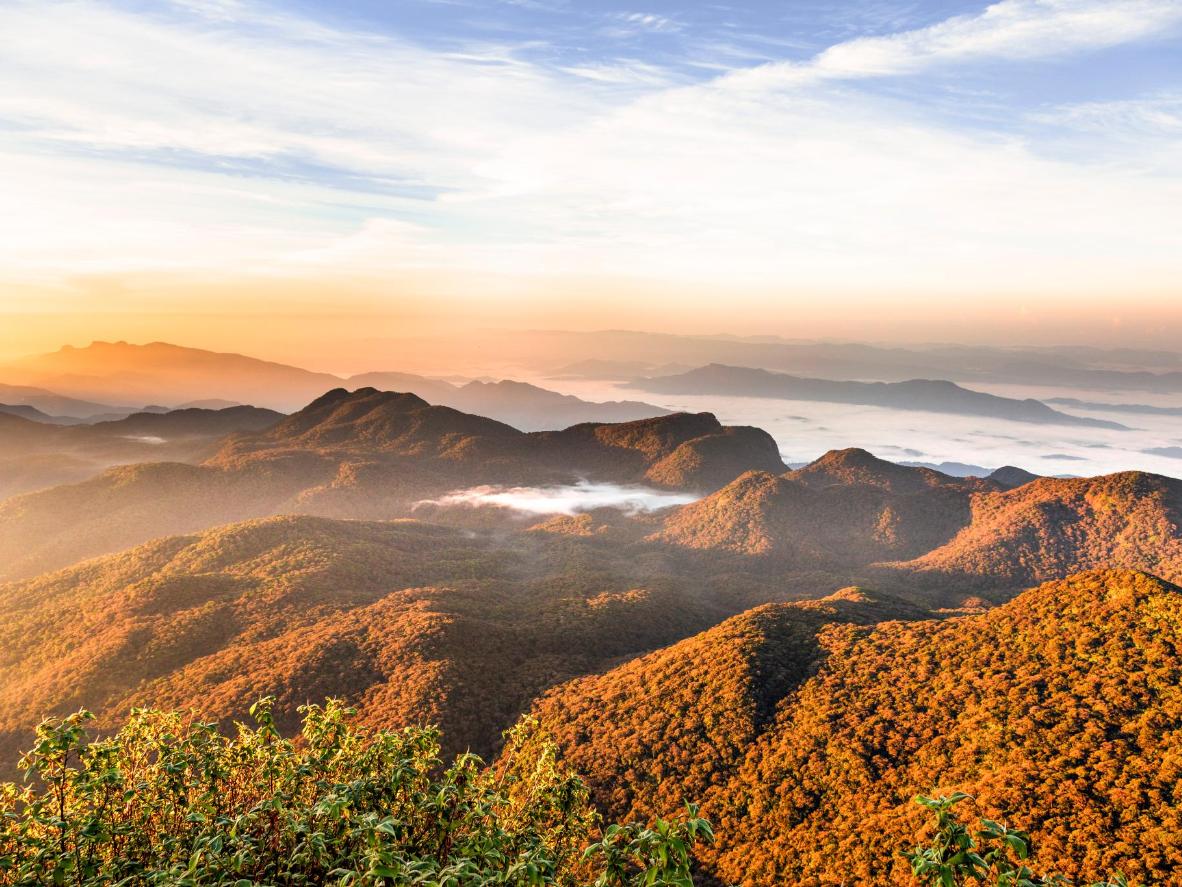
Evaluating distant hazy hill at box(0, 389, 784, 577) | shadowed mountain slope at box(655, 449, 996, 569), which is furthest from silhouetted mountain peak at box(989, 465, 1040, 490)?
distant hazy hill at box(0, 389, 784, 577)

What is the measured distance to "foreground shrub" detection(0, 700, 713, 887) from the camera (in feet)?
26.3


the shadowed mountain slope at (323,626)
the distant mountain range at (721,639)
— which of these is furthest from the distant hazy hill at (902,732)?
the shadowed mountain slope at (323,626)

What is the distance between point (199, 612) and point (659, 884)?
236 feet

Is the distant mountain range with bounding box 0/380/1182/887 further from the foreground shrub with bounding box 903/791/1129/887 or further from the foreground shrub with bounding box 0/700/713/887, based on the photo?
the foreground shrub with bounding box 0/700/713/887

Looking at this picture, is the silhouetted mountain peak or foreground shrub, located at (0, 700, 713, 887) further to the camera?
the silhouetted mountain peak

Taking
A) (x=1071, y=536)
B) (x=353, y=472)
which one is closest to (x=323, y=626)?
(x=353, y=472)

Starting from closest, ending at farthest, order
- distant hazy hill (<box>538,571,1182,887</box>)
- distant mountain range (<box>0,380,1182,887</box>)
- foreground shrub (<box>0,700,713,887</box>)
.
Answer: foreground shrub (<box>0,700,713,887</box>), distant hazy hill (<box>538,571,1182,887</box>), distant mountain range (<box>0,380,1182,887</box>)

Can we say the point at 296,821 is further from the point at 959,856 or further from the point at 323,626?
the point at 323,626

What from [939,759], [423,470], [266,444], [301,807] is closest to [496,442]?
[423,470]

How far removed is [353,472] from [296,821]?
151 m

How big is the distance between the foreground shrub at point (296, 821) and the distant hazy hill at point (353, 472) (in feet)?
387

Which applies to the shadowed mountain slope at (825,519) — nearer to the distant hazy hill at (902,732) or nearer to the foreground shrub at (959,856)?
the distant hazy hill at (902,732)

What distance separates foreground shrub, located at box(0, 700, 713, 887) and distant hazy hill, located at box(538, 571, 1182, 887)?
2177 centimetres

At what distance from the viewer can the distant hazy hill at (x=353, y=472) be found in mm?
113125
